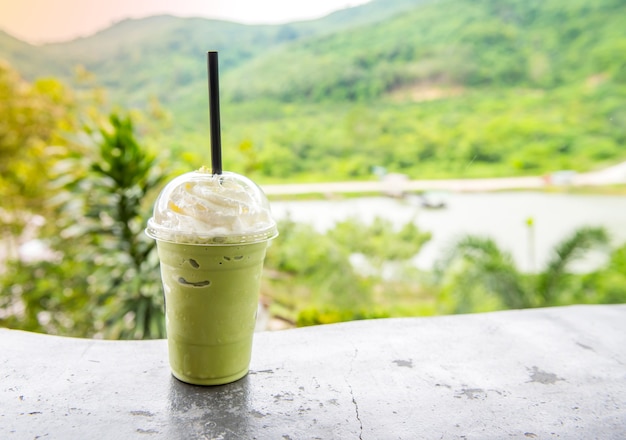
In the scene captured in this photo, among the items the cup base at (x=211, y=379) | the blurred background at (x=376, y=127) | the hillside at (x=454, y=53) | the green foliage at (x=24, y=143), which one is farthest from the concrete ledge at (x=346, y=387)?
the hillside at (x=454, y=53)

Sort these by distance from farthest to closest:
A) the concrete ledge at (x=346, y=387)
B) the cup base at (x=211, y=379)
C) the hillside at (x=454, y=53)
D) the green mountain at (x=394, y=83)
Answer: the hillside at (x=454, y=53), the green mountain at (x=394, y=83), the cup base at (x=211, y=379), the concrete ledge at (x=346, y=387)

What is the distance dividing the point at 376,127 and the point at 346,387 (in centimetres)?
446

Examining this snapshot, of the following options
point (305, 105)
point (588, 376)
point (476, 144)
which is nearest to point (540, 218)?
point (476, 144)

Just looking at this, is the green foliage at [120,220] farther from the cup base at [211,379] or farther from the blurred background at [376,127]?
the cup base at [211,379]

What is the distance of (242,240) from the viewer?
936mm

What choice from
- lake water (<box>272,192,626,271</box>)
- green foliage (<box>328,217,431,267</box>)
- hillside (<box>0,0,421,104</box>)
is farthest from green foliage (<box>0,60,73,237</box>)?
green foliage (<box>328,217,431,267</box>)

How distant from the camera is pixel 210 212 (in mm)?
936

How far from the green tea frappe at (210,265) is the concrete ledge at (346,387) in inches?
2.9

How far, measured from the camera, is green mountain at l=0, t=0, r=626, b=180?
498 centimetres

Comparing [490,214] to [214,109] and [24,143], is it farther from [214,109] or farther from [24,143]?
[214,109]

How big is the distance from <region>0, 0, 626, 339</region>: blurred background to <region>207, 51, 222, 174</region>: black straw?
2936mm

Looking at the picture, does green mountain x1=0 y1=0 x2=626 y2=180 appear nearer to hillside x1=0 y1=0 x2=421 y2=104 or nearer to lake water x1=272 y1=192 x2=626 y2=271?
hillside x1=0 y1=0 x2=421 y2=104

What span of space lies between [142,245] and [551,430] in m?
2.13

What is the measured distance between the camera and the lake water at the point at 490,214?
487cm
